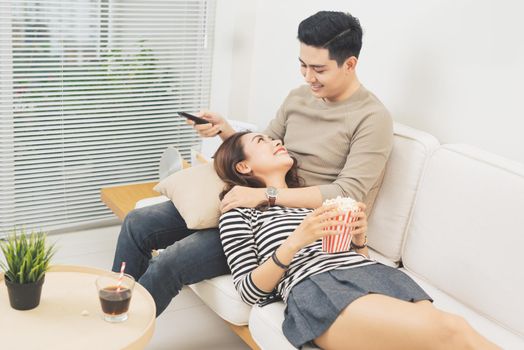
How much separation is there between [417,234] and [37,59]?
74.9 inches

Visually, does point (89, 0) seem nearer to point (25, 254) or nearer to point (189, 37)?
point (189, 37)

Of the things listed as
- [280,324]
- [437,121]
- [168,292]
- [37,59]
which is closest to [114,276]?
[168,292]

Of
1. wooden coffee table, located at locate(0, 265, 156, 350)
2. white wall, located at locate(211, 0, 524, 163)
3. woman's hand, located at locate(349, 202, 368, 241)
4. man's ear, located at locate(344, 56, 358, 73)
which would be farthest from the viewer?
man's ear, located at locate(344, 56, 358, 73)

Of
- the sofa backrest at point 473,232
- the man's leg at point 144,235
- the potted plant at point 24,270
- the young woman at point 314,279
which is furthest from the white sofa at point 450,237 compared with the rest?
the potted plant at point 24,270

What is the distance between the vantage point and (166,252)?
2203mm

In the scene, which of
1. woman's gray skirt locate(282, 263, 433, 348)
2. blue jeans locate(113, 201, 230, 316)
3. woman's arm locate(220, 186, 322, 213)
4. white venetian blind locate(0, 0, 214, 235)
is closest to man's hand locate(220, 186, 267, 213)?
woman's arm locate(220, 186, 322, 213)

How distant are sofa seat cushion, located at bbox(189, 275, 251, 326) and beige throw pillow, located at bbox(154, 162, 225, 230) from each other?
195 mm

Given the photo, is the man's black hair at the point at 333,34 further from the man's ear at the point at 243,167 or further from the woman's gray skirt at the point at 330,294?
the woman's gray skirt at the point at 330,294

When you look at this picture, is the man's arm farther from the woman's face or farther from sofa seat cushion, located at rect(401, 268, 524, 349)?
sofa seat cushion, located at rect(401, 268, 524, 349)

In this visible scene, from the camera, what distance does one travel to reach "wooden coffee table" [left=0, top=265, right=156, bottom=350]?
1.66 meters

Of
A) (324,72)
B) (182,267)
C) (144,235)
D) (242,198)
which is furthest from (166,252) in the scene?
(324,72)

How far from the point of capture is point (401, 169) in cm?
237

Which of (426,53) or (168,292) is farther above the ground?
(426,53)

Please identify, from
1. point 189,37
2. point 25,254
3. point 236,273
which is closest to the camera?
point 25,254
